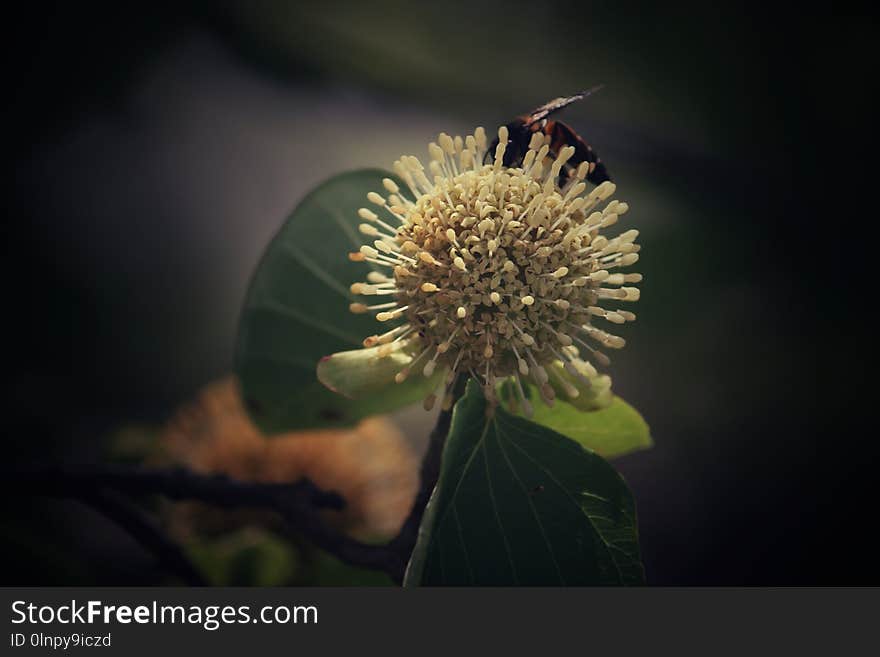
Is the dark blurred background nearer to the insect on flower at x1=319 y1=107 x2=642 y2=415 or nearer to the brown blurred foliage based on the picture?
the brown blurred foliage

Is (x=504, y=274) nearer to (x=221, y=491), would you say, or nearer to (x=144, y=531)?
(x=221, y=491)

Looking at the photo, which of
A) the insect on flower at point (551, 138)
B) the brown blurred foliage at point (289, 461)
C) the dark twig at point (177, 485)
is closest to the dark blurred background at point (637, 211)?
the brown blurred foliage at point (289, 461)

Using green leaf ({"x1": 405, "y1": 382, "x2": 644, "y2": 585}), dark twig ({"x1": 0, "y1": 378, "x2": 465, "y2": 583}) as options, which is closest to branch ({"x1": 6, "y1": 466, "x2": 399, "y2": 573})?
dark twig ({"x1": 0, "y1": 378, "x2": 465, "y2": 583})

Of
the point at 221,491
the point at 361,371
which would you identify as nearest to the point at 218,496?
the point at 221,491

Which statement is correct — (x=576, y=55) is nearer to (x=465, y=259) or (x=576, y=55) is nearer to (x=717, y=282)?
(x=717, y=282)

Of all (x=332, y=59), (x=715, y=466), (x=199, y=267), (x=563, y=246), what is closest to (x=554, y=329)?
(x=563, y=246)

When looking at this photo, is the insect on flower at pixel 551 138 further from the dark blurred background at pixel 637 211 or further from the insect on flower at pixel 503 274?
the dark blurred background at pixel 637 211
